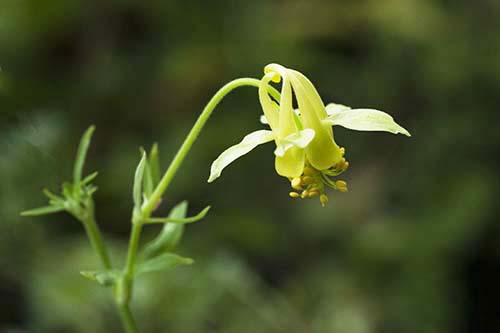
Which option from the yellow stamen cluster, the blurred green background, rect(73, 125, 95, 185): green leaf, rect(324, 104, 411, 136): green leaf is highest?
rect(324, 104, 411, 136): green leaf

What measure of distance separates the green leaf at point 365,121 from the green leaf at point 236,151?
0.53 feet

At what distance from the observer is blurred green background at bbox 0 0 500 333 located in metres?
4.35

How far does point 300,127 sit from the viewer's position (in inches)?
75.9

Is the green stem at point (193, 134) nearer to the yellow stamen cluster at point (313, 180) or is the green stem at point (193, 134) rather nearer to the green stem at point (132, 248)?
the green stem at point (132, 248)

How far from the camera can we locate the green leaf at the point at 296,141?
183cm

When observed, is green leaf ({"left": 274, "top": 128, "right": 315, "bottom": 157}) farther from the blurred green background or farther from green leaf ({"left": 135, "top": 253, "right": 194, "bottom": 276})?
the blurred green background

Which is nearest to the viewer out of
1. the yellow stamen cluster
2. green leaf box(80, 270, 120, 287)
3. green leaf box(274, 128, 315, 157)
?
green leaf box(274, 128, 315, 157)

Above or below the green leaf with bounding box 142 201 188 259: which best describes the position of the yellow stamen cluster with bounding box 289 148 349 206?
above

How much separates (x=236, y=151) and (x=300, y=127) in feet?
0.57

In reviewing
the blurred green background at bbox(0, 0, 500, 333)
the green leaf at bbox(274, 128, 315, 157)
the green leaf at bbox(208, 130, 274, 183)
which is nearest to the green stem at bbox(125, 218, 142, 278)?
the green leaf at bbox(208, 130, 274, 183)

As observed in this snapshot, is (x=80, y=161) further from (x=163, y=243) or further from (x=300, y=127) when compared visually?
(x=300, y=127)

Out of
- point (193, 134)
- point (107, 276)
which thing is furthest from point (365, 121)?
point (107, 276)

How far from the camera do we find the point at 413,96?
5301 mm

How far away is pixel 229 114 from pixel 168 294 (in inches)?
63.2
